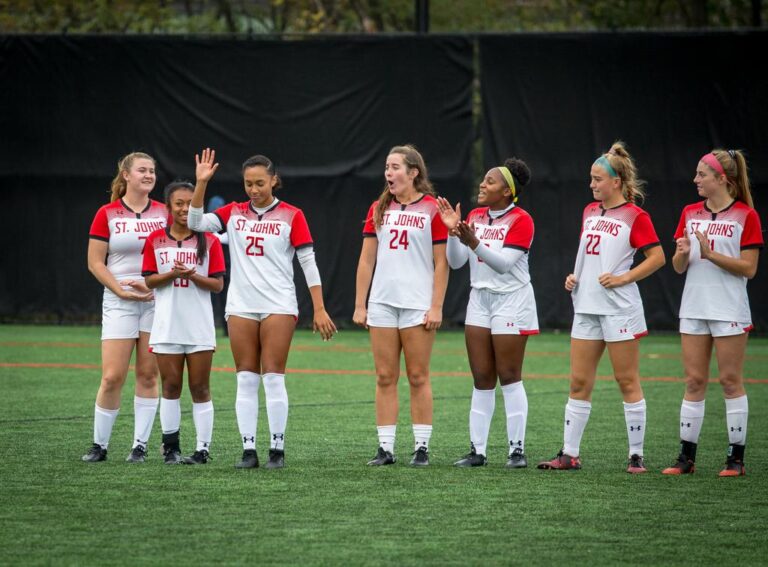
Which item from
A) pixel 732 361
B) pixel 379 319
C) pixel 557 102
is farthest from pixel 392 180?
pixel 557 102

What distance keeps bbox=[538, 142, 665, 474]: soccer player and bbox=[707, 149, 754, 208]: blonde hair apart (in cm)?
56

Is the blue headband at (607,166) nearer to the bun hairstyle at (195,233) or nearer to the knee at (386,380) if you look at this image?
the knee at (386,380)

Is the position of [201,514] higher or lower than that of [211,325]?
lower

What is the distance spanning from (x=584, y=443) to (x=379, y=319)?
1.99m

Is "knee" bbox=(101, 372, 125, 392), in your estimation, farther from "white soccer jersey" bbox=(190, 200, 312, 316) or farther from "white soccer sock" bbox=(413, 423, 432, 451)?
"white soccer sock" bbox=(413, 423, 432, 451)

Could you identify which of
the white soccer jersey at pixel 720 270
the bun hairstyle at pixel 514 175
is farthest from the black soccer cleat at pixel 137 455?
the white soccer jersey at pixel 720 270

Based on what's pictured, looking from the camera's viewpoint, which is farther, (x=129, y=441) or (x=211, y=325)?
(x=129, y=441)

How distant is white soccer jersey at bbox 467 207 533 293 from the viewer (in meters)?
7.29

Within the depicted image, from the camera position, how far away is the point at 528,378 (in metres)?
12.7

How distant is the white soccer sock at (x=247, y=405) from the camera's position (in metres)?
7.13

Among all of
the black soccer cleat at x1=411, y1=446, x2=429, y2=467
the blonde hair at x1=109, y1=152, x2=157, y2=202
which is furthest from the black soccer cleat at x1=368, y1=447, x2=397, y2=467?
the blonde hair at x1=109, y1=152, x2=157, y2=202

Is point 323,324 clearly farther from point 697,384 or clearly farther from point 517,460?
point 697,384

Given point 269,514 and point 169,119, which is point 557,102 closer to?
point 169,119

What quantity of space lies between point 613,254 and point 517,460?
1.37 meters
